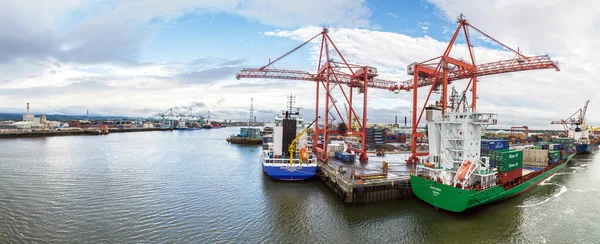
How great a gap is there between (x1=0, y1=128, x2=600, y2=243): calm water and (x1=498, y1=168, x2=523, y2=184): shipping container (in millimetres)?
1692

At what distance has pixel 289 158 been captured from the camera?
1067 inches

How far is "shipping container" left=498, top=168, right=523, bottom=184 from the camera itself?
2069cm

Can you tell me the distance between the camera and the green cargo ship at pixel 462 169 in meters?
17.3

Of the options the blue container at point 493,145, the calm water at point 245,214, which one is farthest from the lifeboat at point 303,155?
the blue container at point 493,145

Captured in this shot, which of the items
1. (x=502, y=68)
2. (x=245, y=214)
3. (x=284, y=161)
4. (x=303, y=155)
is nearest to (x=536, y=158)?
(x=502, y=68)

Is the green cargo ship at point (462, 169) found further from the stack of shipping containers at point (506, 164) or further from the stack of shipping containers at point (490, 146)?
the stack of shipping containers at point (490, 146)

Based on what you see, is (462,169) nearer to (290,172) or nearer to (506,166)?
(506,166)

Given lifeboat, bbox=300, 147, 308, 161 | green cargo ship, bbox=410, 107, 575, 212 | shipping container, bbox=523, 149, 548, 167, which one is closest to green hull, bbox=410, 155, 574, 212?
green cargo ship, bbox=410, 107, 575, 212

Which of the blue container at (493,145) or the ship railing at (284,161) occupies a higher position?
the blue container at (493,145)

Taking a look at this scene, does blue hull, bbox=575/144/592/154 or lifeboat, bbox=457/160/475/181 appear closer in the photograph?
lifeboat, bbox=457/160/475/181

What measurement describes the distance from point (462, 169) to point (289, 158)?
14688mm

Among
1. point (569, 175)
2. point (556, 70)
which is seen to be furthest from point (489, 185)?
point (569, 175)

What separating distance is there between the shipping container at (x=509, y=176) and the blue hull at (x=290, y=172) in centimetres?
1428

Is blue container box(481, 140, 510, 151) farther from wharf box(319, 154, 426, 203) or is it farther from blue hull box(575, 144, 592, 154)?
blue hull box(575, 144, 592, 154)
